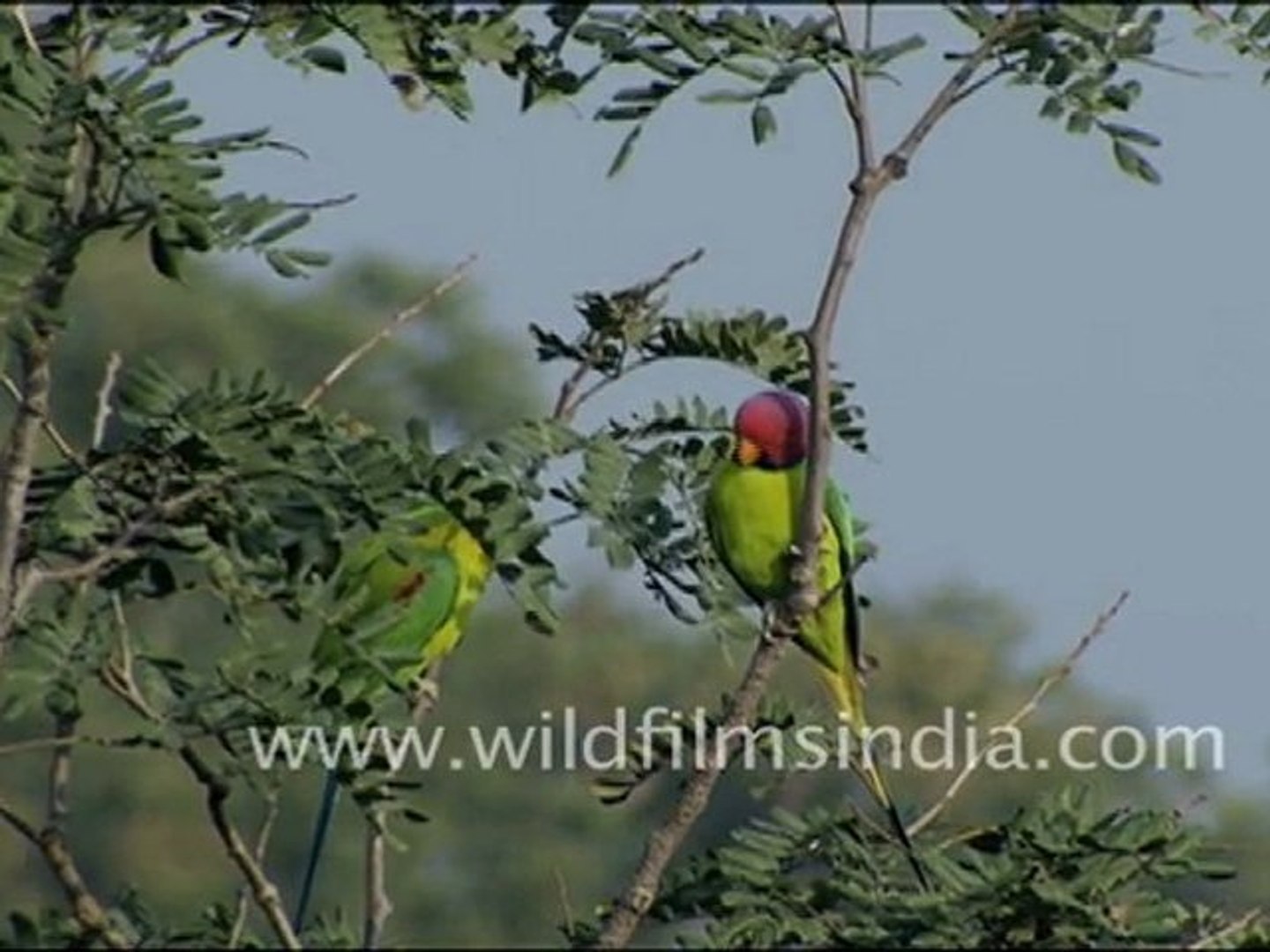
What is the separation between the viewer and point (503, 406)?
2888 cm

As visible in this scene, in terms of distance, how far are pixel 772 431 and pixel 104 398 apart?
43.1 inches

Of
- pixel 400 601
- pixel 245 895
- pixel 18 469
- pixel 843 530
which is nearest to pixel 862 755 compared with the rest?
pixel 843 530

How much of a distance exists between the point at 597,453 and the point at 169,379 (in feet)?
1.25

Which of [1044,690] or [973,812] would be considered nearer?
[1044,690]

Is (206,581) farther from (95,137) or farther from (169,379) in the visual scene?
(95,137)

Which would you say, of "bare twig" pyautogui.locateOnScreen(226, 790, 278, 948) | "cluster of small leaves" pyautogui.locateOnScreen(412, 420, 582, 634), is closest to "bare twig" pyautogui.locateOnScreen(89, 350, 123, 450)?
"cluster of small leaves" pyautogui.locateOnScreen(412, 420, 582, 634)

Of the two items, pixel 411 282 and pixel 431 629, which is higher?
pixel 431 629

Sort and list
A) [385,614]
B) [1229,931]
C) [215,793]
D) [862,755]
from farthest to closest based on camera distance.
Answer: [862,755], [385,614], [1229,931], [215,793]

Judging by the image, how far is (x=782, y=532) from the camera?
3.75 metres

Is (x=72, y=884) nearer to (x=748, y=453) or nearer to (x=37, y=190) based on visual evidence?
(x=37, y=190)

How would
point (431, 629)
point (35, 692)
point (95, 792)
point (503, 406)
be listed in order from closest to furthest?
point (35, 692) → point (431, 629) → point (95, 792) → point (503, 406)

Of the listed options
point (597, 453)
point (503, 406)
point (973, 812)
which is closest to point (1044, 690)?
point (597, 453)

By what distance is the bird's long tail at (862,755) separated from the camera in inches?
115

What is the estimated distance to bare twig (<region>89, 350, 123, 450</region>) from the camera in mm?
2791
